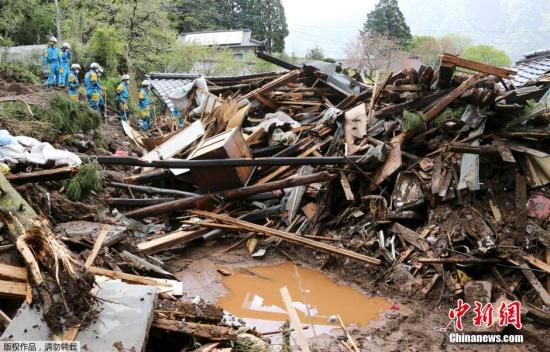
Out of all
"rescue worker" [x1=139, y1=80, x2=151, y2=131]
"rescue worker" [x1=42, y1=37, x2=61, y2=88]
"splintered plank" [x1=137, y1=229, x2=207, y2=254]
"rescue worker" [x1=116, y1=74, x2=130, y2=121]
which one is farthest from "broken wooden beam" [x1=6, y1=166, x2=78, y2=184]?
"rescue worker" [x1=42, y1=37, x2=61, y2=88]

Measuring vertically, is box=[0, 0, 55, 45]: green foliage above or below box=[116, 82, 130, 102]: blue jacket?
above

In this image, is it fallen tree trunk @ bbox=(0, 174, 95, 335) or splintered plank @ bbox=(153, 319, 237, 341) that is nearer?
fallen tree trunk @ bbox=(0, 174, 95, 335)

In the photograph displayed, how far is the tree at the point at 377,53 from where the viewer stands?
3441cm

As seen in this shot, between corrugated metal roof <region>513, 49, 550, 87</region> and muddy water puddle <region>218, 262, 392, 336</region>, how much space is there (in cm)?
583

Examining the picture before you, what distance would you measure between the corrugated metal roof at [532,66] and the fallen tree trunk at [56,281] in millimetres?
8813

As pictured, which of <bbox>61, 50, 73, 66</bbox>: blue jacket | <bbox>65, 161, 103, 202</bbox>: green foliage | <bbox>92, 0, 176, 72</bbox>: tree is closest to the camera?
<bbox>65, 161, 103, 202</bbox>: green foliage

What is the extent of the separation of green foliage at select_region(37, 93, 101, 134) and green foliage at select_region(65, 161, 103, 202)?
2.74 meters

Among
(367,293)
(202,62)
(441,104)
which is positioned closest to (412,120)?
(441,104)

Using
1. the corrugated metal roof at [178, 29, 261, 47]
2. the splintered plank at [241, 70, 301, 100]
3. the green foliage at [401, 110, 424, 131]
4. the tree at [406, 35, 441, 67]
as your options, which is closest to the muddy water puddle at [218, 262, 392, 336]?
the green foliage at [401, 110, 424, 131]

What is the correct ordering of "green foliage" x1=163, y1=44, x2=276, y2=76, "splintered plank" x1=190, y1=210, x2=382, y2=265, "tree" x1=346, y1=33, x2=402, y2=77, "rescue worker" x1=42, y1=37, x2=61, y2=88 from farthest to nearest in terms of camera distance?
"tree" x1=346, y1=33, x2=402, y2=77
"green foliage" x1=163, y1=44, x2=276, y2=76
"rescue worker" x1=42, y1=37, x2=61, y2=88
"splintered plank" x1=190, y1=210, x2=382, y2=265

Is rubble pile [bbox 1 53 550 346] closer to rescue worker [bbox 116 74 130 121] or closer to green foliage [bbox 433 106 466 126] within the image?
green foliage [bbox 433 106 466 126]

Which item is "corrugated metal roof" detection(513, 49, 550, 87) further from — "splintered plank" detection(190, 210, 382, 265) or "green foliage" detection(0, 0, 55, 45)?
"green foliage" detection(0, 0, 55, 45)

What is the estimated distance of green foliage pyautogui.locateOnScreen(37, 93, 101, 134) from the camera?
913cm

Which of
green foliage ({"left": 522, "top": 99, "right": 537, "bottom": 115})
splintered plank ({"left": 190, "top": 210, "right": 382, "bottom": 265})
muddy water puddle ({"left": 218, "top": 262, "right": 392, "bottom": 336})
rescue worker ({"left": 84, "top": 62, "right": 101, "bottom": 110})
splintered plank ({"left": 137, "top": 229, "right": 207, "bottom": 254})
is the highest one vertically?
green foliage ({"left": 522, "top": 99, "right": 537, "bottom": 115})
